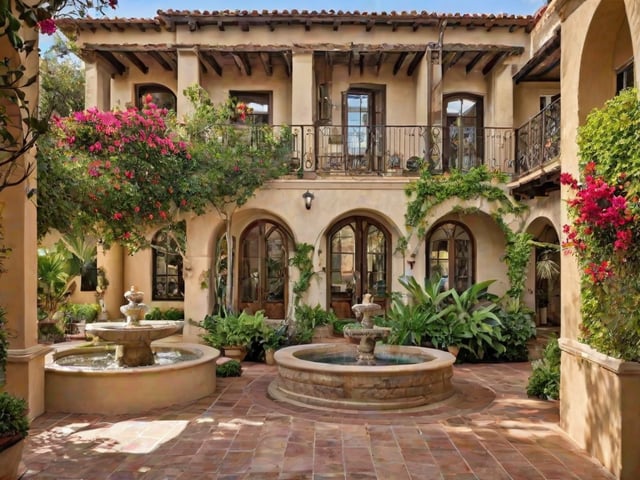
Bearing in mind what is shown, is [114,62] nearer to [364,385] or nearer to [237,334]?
[237,334]

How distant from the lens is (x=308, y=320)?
11.1 metres

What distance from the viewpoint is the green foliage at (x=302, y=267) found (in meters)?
11.5

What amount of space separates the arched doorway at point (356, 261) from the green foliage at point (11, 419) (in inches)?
361

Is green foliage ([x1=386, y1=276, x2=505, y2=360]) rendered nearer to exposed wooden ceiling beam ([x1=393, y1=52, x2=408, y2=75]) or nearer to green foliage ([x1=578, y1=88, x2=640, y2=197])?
green foliage ([x1=578, y1=88, x2=640, y2=197])

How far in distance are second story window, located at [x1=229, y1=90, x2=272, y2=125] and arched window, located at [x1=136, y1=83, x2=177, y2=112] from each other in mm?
1774

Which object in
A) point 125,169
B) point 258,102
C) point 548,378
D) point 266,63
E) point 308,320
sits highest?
point 266,63

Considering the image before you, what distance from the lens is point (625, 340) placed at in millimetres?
4668

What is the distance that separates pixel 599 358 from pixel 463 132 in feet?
30.0

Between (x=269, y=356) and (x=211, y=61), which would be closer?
(x=269, y=356)

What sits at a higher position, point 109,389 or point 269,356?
point 109,389

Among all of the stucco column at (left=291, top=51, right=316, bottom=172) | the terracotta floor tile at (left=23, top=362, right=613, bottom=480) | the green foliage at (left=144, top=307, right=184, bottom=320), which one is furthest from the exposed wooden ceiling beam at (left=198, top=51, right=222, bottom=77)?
the terracotta floor tile at (left=23, top=362, right=613, bottom=480)

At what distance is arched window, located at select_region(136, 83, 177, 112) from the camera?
45.4ft

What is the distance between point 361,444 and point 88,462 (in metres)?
2.79

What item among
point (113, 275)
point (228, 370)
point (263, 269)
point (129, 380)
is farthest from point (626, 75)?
point (113, 275)
